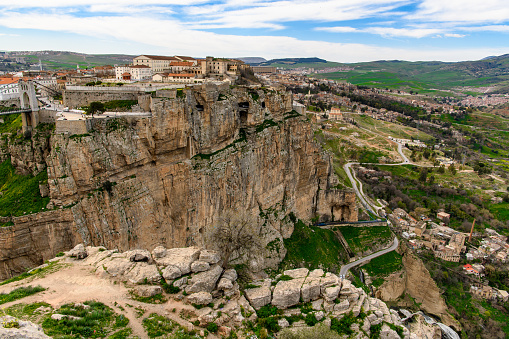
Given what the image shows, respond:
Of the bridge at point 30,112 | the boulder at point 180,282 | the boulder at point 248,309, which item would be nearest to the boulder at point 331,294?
the boulder at point 248,309

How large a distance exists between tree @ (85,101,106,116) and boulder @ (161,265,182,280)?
15745 mm

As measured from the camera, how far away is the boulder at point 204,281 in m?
14.6

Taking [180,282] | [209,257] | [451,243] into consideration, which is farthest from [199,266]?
[451,243]

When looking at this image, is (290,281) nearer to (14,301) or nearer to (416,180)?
(14,301)

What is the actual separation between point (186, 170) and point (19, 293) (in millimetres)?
15886

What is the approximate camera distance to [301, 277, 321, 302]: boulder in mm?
15791

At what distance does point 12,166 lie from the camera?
77.9 feet

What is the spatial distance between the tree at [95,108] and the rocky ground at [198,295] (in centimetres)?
1239

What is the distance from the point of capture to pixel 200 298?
14.1 meters

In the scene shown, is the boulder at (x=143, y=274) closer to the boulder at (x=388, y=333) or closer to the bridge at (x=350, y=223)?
the boulder at (x=388, y=333)

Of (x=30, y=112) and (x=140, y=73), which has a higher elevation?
(x=140, y=73)

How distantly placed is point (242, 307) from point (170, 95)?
18883 mm

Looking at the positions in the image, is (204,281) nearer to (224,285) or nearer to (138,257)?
(224,285)

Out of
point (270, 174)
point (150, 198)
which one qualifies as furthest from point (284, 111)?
point (150, 198)
